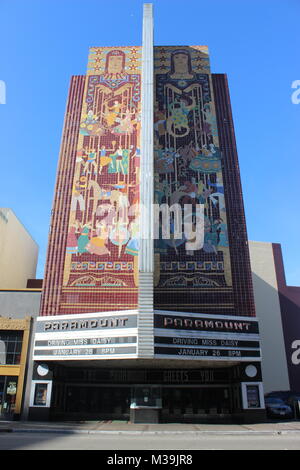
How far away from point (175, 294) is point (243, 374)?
6958 mm

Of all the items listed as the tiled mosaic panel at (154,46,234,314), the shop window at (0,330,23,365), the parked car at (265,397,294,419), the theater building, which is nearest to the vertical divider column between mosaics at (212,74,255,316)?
the theater building

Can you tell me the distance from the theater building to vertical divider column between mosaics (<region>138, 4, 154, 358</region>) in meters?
0.08

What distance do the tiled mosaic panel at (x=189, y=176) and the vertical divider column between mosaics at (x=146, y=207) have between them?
11.8 ft

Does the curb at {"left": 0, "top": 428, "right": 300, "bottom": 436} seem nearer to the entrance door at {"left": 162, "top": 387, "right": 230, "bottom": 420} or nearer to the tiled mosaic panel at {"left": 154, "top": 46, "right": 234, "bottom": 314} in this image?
the entrance door at {"left": 162, "top": 387, "right": 230, "bottom": 420}

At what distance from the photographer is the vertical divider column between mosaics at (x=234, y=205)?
2867cm

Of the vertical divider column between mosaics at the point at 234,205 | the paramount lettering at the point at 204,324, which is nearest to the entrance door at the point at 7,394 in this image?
the paramount lettering at the point at 204,324

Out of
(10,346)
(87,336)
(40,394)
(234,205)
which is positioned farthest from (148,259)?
(10,346)

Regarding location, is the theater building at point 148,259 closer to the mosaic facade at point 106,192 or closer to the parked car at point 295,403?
the mosaic facade at point 106,192

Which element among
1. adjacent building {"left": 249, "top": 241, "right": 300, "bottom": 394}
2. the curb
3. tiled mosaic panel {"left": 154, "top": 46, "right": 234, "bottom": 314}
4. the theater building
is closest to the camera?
the curb

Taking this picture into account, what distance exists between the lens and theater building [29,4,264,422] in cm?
2505

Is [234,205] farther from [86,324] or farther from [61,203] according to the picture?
[86,324]

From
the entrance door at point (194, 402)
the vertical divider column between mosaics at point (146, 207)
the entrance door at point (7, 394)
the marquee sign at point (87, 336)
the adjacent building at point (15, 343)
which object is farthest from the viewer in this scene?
the entrance door at point (194, 402)
